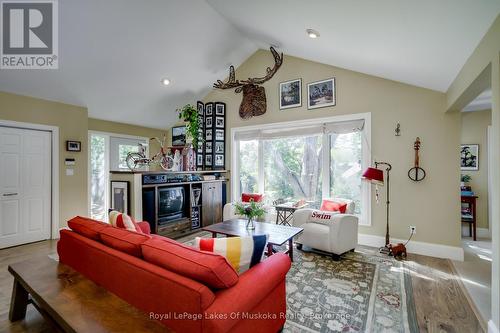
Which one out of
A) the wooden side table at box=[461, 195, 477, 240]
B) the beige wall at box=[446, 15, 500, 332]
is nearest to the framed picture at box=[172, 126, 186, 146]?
the beige wall at box=[446, 15, 500, 332]

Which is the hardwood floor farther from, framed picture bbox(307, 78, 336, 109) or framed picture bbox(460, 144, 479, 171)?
framed picture bbox(307, 78, 336, 109)

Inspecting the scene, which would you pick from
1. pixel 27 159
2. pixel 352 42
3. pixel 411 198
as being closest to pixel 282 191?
pixel 411 198

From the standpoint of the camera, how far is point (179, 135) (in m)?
6.06

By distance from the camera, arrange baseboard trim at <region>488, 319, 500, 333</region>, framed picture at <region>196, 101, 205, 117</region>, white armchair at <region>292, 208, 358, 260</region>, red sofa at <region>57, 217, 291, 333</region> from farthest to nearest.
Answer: framed picture at <region>196, 101, 205, 117</region>
white armchair at <region>292, 208, 358, 260</region>
baseboard trim at <region>488, 319, 500, 333</region>
red sofa at <region>57, 217, 291, 333</region>

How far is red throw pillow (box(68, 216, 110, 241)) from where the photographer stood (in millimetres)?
Result: 1820

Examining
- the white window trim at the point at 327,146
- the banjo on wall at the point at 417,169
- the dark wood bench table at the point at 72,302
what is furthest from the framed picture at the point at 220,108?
the dark wood bench table at the point at 72,302

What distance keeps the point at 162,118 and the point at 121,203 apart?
2712 mm

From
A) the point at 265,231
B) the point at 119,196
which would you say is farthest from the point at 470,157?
the point at 119,196

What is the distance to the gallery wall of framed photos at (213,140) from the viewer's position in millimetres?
5348

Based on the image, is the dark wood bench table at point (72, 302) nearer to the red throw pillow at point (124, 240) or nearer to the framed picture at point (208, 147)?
the red throw pillow at point (124, 240)

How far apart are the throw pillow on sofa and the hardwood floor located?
1.09 m

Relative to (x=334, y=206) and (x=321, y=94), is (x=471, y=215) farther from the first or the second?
(x=321, y=94)

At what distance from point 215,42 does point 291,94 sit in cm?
172

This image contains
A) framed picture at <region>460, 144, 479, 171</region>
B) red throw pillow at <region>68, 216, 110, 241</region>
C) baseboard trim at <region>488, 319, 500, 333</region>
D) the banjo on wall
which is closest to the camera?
baseboard trim at <region>488, 319, 500, 333</region>
